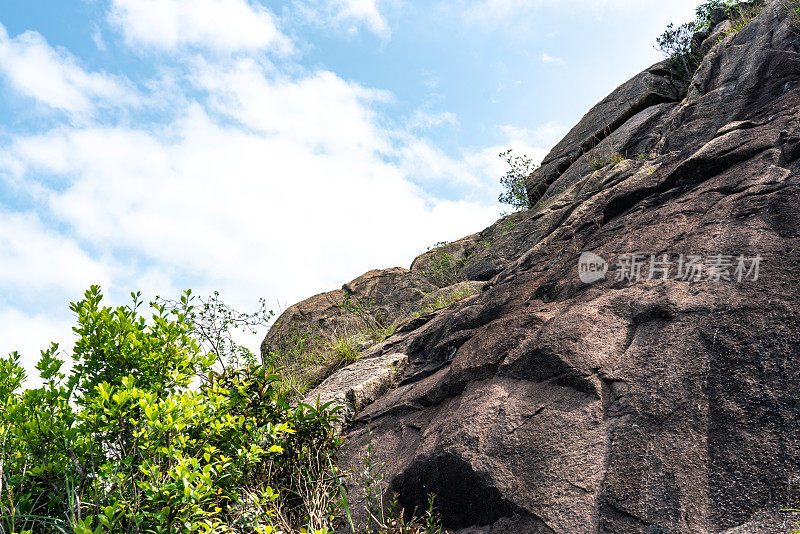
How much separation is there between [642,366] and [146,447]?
3139 millimetres

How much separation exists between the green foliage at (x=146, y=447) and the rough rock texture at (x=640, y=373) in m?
0.88

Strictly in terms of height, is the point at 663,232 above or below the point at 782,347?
above

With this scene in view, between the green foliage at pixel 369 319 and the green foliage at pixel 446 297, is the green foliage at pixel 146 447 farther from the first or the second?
the green foliage at pixel 369 319

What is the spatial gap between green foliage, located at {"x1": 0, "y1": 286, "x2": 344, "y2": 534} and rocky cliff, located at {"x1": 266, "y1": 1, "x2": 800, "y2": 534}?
832 millimetres

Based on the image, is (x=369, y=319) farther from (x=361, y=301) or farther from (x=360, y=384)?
(x=360, y=384)

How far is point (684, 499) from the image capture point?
2578 mm

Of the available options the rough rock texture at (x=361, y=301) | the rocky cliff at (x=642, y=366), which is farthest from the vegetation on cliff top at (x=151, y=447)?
the rough rock texture at (x=361, y=301)

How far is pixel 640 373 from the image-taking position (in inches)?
128

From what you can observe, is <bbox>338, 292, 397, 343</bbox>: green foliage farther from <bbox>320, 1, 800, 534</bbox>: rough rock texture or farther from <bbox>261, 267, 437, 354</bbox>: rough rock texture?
<bbox>320, 1, 800, 534</bbox>: rough rock texture

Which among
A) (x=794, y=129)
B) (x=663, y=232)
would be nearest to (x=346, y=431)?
(x=663, y=232)

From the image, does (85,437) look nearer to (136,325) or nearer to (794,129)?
(136,325)

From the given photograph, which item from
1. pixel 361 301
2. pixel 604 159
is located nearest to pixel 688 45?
pixel 604 159

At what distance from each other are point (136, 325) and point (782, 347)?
421 centimetres

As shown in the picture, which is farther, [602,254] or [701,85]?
[701,85]
